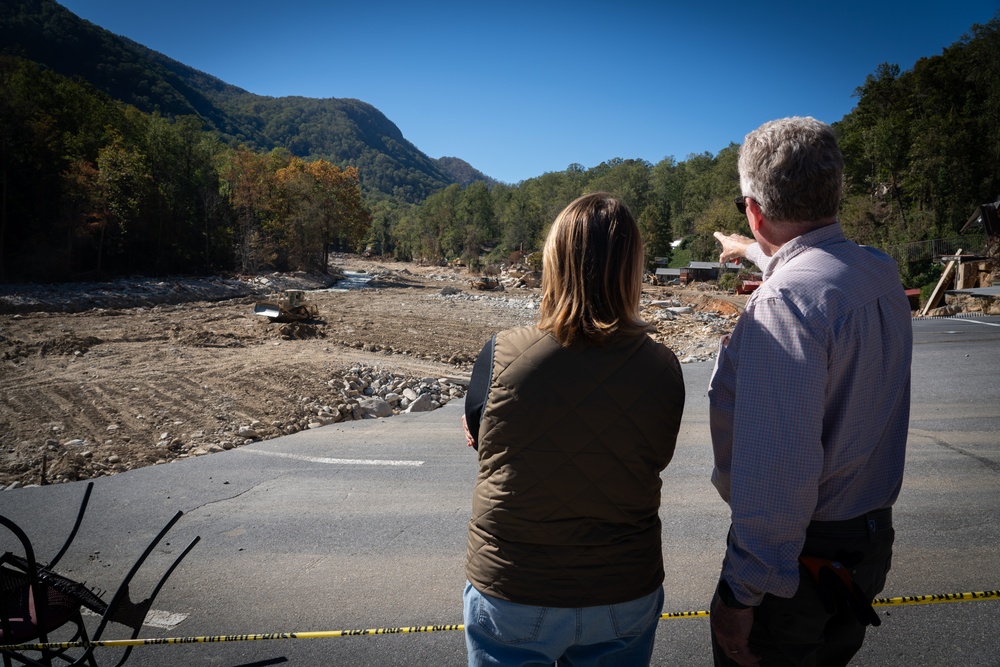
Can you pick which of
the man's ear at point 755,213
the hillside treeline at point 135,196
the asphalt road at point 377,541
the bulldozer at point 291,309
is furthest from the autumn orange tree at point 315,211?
the man's ear at point 755,213

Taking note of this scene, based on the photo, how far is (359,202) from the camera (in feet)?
219

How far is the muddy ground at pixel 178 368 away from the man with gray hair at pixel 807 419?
773 cm

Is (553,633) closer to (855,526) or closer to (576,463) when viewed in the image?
(576,463)

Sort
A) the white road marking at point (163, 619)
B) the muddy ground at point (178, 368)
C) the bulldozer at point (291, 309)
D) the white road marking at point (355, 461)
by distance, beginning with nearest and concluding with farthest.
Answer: the white road marking at point (163, 619)
the white road marking at point (355, 461)
the muddy ground at point (178, 368)
the bulldozer at point (291, 309)

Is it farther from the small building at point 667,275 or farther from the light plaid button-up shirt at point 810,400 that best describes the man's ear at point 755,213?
the small building at point 667,275

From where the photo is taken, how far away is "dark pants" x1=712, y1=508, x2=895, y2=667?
1621mm

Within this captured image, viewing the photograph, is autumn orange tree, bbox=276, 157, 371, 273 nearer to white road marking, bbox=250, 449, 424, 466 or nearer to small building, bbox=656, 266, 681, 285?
small building, bbox=656, 266, 681, 285

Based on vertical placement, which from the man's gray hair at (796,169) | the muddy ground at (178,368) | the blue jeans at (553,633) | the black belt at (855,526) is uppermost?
the man's gray hair at (796,169)

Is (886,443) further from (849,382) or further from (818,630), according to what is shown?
(818,630)

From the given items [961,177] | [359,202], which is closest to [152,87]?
[359,202]

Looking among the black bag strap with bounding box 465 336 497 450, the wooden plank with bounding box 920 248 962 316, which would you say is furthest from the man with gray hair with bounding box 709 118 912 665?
the wooden plank with bounding box 920 248 962 316

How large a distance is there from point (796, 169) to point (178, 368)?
573 inches

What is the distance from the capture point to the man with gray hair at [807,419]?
1525 millimetres

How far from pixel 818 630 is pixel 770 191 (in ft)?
4.10
